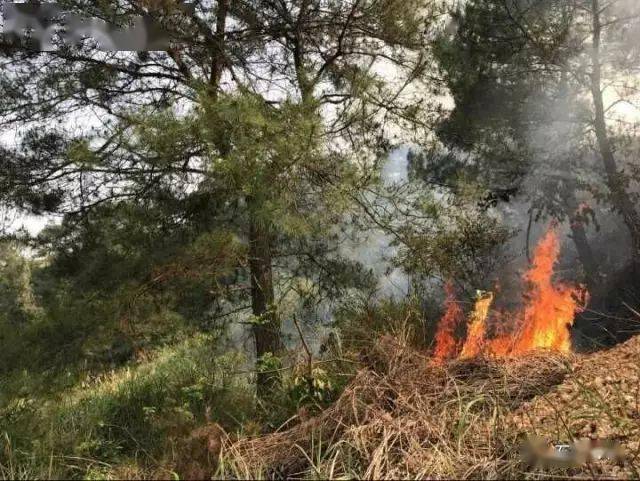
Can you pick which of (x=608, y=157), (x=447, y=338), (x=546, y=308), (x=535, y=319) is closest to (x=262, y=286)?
(x=447, y=338)

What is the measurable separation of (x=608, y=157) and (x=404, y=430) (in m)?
9.32

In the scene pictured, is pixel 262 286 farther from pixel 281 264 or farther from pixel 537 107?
pixel 537 107

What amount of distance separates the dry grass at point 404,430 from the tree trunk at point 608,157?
6.92m

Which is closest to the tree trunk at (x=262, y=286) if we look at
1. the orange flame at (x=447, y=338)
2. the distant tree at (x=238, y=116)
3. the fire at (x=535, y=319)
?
the distant tree at (x=238, y=116)

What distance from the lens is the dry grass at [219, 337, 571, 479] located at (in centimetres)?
325

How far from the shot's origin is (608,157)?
10914 millimetres

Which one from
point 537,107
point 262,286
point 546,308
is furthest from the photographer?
point 537,107

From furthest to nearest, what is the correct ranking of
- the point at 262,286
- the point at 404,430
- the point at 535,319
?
the point at 535,319 → the point at 262,286 → the point at 404,430

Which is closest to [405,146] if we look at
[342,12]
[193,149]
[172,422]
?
[342,12]

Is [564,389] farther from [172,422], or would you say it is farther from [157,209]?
[157,209]

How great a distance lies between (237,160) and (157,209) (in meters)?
1.88

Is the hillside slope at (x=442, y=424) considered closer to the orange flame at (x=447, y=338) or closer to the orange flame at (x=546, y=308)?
the orange flame at (x=447, y=338)

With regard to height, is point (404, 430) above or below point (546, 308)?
above

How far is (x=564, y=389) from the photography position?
14.4ft
